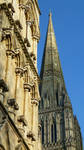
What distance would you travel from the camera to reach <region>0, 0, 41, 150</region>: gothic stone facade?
41.9 feet

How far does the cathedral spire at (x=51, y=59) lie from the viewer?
87438 millimetres

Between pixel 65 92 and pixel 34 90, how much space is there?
2455 inches

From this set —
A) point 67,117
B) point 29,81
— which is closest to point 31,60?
point 29,81

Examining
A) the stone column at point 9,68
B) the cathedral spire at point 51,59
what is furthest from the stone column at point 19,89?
the cathedral spire at point 51,59

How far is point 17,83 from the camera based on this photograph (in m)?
15.8

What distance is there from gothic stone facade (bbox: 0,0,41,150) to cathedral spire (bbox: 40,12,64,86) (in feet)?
220

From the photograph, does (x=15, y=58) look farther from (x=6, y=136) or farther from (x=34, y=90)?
(x=6, y=136)

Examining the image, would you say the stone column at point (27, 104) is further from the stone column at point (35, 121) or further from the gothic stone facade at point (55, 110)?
the gothic stone facade at point (55, 110)

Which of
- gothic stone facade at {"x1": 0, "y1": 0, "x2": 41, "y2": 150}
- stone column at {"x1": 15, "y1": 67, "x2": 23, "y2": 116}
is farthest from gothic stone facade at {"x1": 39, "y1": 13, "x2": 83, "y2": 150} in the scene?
stone column at {"x1": 15, "y1": 67, "x2": 23, "y2": 116}

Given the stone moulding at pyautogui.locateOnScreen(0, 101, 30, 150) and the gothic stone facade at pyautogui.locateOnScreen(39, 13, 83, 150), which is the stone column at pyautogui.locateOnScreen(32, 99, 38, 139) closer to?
the stone moulding at pyautogui.locateOnScreen(0, 101, 30, 150)

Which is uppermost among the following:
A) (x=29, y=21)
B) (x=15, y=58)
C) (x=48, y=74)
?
(x=48, y=74)

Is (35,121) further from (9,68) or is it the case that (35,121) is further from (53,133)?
(53,133)

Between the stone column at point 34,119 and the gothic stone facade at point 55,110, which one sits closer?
the stone column at point 34,119

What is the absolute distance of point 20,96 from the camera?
53.3 ft
